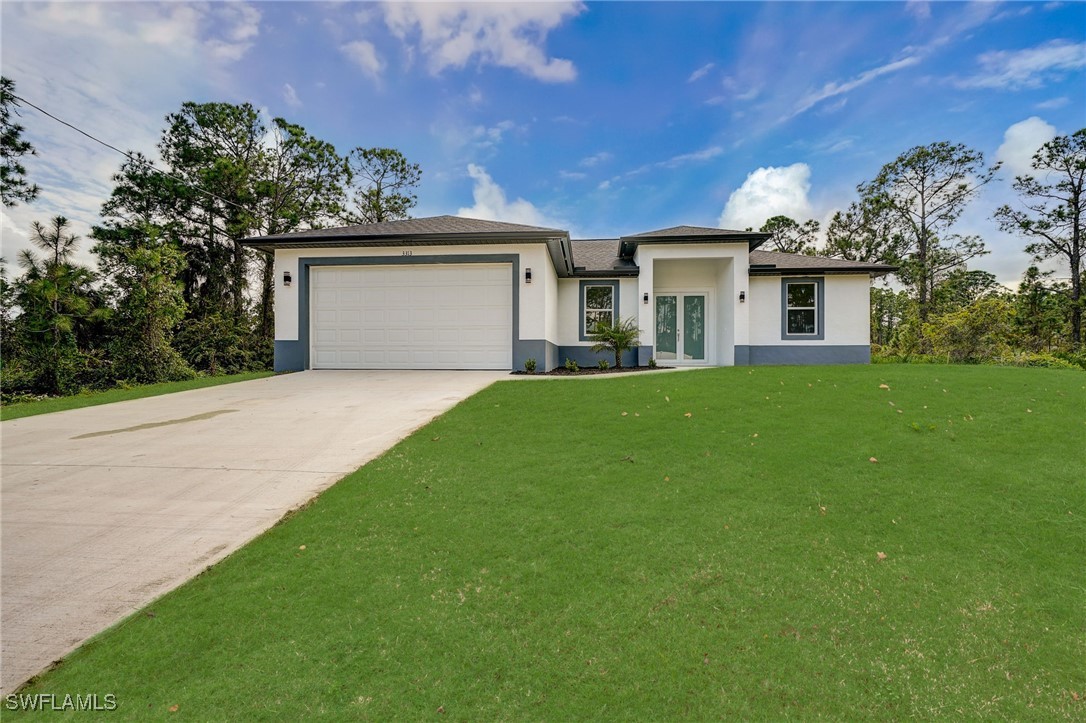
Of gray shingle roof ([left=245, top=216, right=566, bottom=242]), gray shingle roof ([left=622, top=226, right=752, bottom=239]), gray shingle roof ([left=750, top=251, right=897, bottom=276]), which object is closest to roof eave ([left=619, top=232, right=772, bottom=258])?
gray shingle roof ([left=622, top=226, right=752, bottom=239])

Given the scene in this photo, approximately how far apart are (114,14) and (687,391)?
14026 mm

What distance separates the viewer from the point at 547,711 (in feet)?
5.70

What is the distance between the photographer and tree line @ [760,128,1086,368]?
1847 cm

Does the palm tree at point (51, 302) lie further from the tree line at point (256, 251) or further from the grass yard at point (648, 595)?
the grass yard at point (648, 595)

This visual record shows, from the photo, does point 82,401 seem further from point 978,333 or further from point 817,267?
point 978,333

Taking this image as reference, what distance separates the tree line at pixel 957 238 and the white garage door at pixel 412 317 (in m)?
13.6

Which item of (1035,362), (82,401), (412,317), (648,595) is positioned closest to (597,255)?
(412,317)

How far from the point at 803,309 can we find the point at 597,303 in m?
6.37

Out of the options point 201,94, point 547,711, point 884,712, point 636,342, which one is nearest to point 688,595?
point 884,712

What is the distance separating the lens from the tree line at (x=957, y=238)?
18.5 m

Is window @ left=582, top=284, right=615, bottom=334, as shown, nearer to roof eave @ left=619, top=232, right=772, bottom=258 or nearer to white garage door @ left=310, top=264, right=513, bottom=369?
roof eave @ left=619, top=232, right=772, bottom=258

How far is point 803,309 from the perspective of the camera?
45.7 ft

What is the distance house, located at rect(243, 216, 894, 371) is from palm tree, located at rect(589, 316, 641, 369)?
40cm
